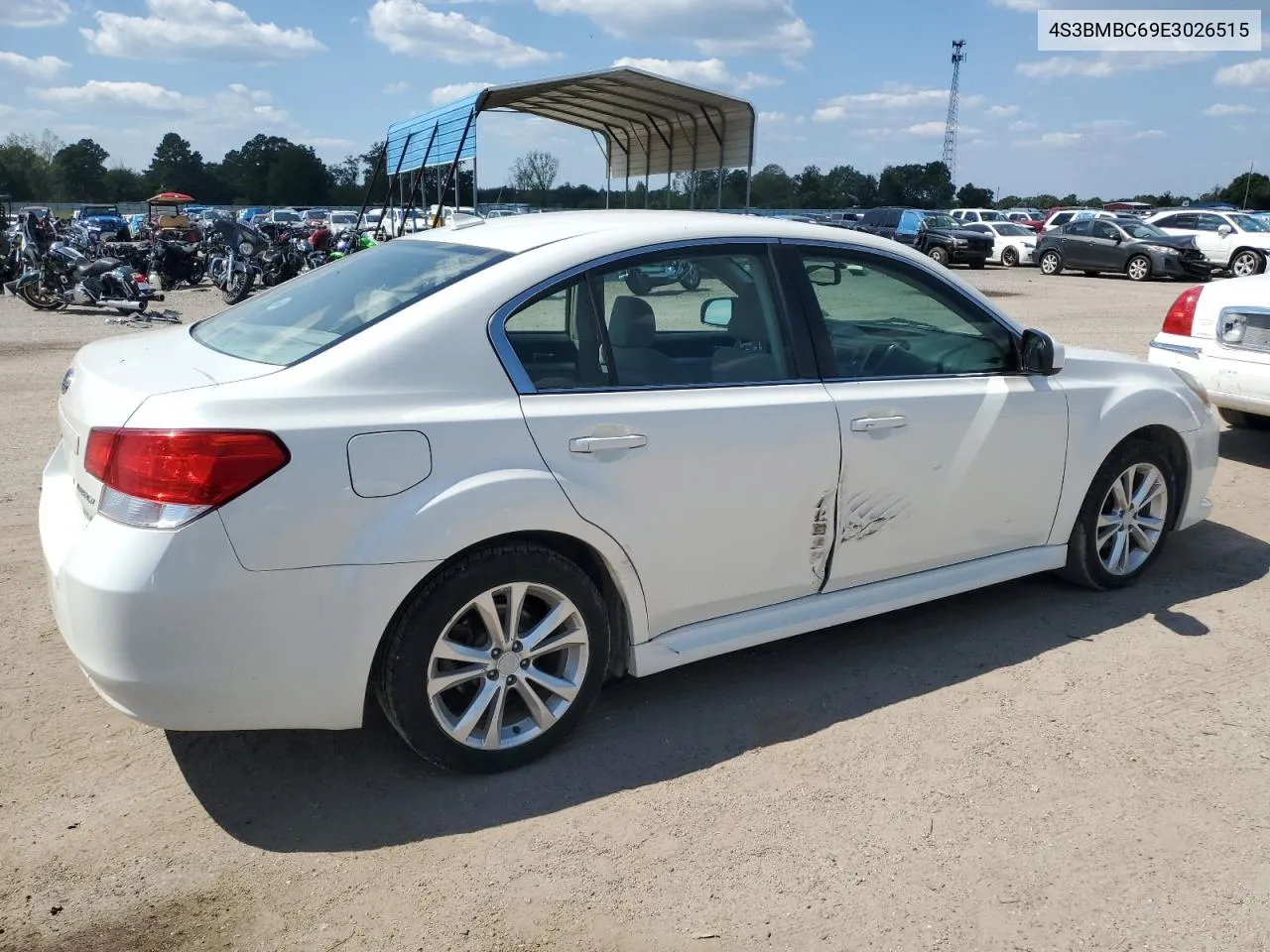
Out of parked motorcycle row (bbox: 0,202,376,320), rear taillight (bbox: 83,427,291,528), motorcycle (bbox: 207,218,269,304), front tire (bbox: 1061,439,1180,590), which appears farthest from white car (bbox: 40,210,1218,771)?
motorcycle (bbox: 207,218,269,304)

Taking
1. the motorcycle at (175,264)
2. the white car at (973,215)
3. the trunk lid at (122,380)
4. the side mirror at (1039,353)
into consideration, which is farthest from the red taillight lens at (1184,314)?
the white car at (973,215)

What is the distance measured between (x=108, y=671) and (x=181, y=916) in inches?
25.4

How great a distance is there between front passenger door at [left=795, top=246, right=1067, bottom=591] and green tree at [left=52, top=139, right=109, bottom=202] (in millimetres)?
87963

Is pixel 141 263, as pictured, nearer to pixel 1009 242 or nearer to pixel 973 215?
pixel 1009 242

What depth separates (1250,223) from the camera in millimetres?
25438

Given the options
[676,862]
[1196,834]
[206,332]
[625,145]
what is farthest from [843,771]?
[625,145]

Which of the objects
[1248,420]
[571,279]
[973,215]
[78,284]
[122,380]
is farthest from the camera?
[973,215]

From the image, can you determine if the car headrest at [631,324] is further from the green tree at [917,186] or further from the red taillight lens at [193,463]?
the green tree at [917,186]

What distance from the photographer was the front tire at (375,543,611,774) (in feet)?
9.50

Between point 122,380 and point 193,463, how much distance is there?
56 cm

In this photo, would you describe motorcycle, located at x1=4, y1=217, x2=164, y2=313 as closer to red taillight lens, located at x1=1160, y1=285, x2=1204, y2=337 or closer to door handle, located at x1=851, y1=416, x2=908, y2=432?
red taillight lens, located at x1=1160, y1=285, x2=1204, y2=337

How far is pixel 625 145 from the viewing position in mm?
19984

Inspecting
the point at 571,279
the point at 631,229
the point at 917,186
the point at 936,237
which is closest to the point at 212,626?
the point at 571,279

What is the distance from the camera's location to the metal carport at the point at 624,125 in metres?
15.3
